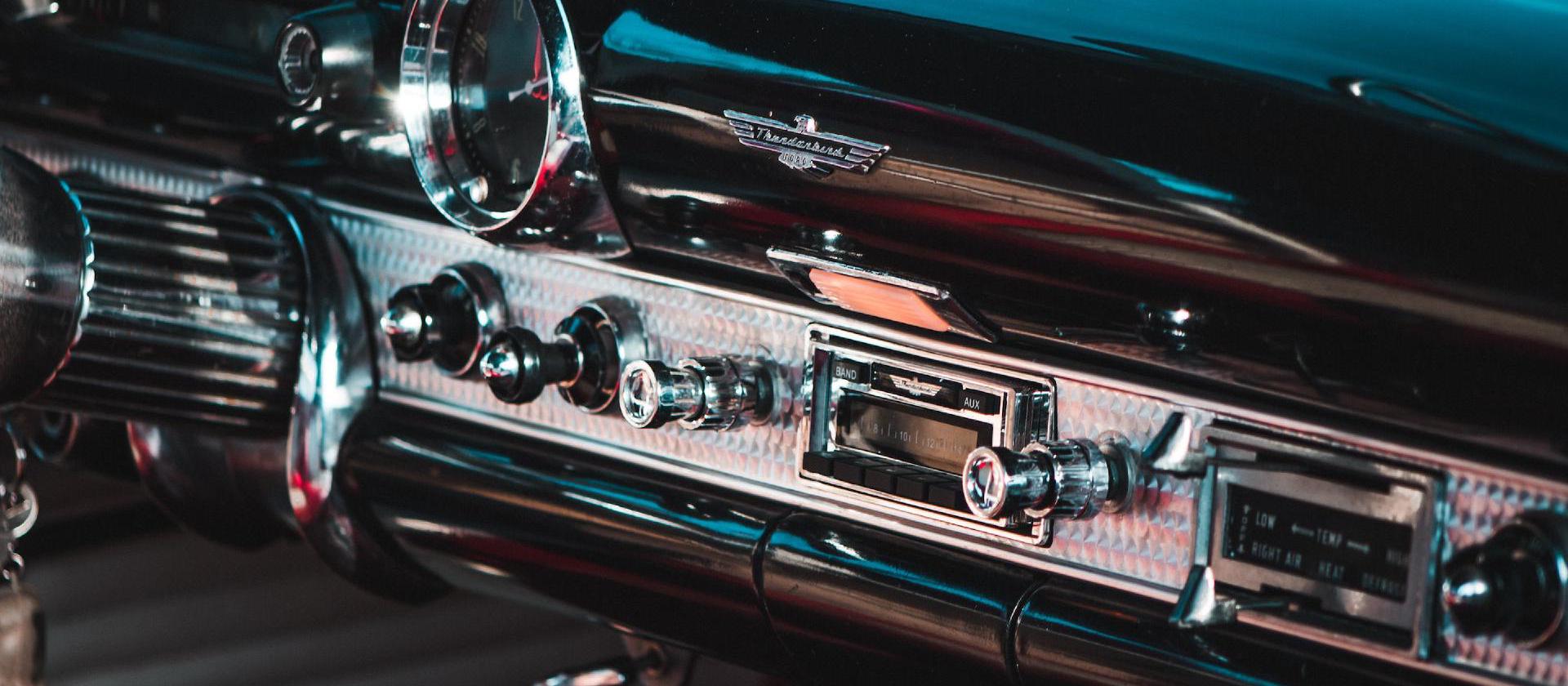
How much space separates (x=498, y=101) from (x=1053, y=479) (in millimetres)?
601

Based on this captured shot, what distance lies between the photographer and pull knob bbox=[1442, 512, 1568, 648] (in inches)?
37.7

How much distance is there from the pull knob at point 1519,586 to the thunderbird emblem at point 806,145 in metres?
0.46

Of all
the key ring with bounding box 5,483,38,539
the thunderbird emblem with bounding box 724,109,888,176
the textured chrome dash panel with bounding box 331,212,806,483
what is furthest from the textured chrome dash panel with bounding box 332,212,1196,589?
the key ring with bounding box 5,483,38,539

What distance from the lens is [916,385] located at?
1287mm

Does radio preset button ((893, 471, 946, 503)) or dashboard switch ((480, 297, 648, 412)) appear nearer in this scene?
radio preset button ((893, 471, 946, 503))

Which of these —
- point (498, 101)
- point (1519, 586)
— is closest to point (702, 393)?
point (498, 101)

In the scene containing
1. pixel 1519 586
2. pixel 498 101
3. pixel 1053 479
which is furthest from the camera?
pixel 498 101

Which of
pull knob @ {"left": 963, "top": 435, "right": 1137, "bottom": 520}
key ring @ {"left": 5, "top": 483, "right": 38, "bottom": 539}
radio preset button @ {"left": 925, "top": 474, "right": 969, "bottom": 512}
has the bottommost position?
key ring @ {"left": 5, "top": 483, "right": 38, "bottom": 539}

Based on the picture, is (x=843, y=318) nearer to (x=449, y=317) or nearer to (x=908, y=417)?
(x=908, y=417)

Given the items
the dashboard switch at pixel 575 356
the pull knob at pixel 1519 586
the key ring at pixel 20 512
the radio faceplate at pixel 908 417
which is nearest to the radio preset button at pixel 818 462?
the radio faceplate at pixel 908 417

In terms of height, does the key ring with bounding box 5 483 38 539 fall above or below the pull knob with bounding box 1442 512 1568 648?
below

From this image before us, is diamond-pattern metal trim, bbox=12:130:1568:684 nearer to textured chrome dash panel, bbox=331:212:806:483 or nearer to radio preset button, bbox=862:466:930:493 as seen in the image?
textured chrome dash panel, bbox=331:212:806:483

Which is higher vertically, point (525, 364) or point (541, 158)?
point (541, 158)

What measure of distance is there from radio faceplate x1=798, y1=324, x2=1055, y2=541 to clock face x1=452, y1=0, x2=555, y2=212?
0.97 feet
